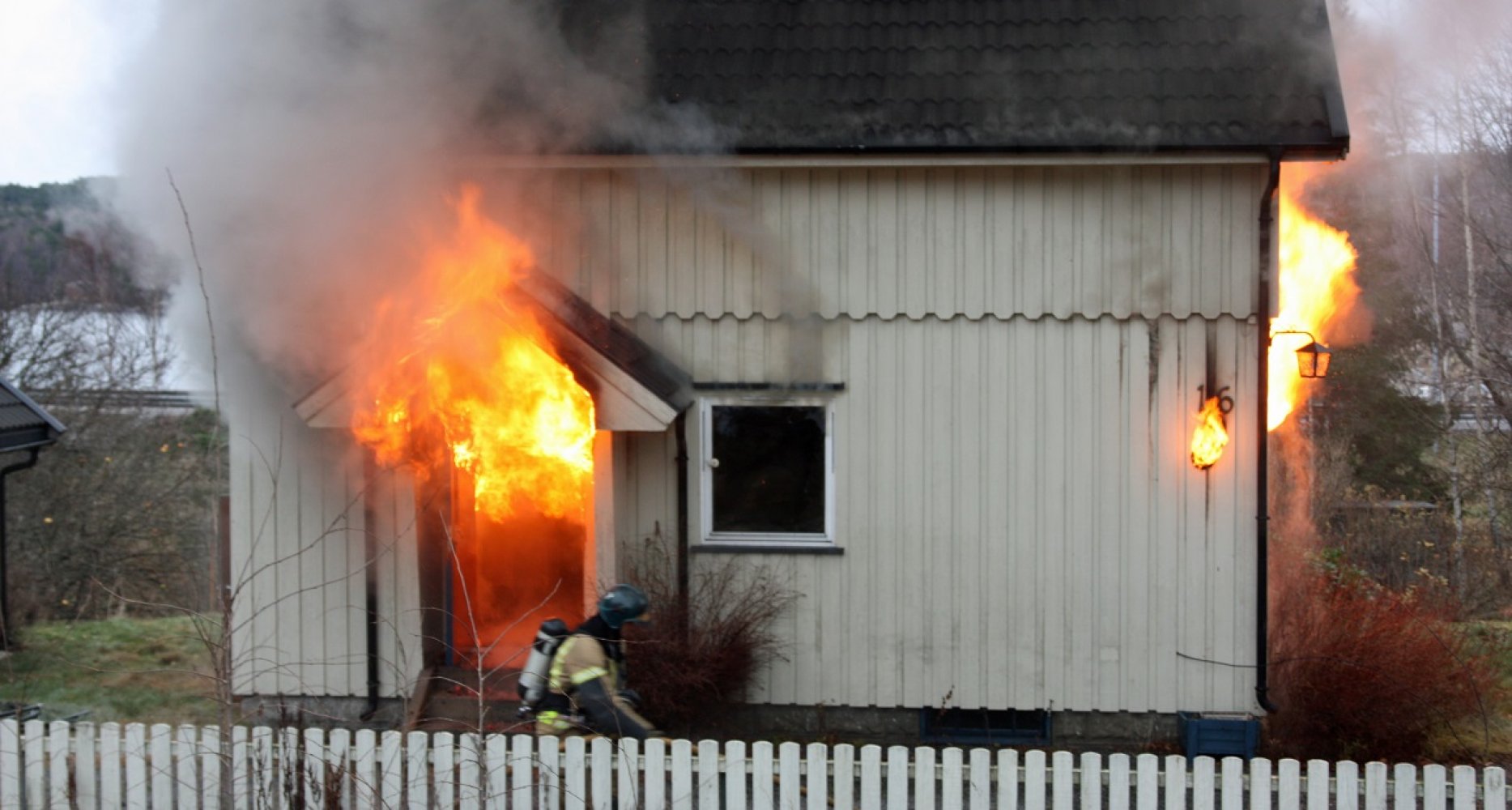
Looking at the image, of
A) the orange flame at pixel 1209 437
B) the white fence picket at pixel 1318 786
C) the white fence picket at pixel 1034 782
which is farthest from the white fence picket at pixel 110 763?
the orange flame at pixel 1209 437

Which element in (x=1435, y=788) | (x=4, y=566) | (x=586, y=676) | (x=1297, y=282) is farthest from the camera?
(x=4, y=566)

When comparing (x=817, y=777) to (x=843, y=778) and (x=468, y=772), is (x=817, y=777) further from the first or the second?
(x=468, y=772)

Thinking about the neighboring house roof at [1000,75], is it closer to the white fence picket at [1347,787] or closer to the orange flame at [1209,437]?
the orange flame at [1209,437]

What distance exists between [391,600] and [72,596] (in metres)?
8.14

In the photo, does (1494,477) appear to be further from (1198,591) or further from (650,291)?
(650,291)

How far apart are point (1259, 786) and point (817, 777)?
211cm

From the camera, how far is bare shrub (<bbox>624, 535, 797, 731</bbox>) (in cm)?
813

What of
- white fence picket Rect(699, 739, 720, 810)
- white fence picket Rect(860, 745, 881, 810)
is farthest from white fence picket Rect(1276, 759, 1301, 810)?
white fence picket Rect(699, 739, 720, 810)

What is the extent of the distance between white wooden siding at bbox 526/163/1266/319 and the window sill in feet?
5.20

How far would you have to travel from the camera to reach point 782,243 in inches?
345

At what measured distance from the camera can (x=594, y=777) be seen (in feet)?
20.9

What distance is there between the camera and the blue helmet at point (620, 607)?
7129 mm

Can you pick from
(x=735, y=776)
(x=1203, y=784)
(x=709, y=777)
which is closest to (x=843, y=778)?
(x=735, y=776)

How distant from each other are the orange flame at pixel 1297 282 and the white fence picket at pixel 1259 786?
3877mm
